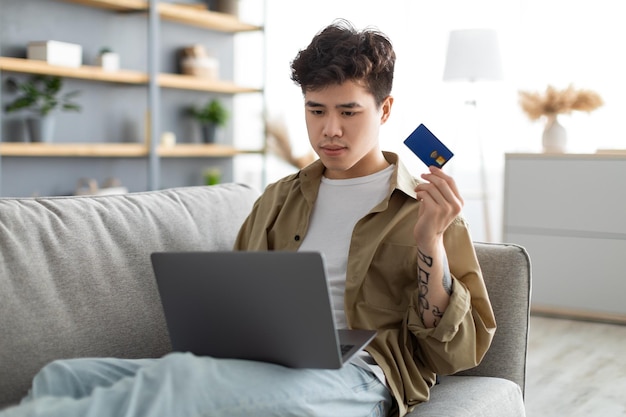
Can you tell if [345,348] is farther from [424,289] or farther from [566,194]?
[566,194]

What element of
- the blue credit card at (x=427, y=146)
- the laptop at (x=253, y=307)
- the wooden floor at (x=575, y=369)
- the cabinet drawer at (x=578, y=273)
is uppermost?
the blue credit card at (x=427, y=146)

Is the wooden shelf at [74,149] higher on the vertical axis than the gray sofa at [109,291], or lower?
higher

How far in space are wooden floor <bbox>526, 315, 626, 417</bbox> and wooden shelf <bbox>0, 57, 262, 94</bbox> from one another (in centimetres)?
263

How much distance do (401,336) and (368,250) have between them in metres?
0.20

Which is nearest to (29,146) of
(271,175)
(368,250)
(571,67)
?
(271,175)

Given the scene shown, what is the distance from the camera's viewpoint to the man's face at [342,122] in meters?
1.77

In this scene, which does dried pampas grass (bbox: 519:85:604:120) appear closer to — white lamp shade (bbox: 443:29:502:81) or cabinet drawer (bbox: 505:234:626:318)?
white lamp shade (bbox: 443:29:502:81)

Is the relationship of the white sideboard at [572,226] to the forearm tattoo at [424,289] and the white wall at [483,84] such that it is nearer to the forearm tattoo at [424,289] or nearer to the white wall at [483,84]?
the white wall at [483,84]

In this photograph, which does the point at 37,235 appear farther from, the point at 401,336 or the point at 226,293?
the point at 401,336

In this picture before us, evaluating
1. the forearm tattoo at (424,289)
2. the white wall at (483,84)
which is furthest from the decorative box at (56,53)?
the forearm tattoo at (424,289)

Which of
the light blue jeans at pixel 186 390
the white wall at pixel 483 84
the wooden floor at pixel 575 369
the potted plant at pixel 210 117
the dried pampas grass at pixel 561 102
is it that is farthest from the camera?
the potted plant at pixel 210 117

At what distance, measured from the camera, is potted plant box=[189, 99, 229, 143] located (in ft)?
18.1

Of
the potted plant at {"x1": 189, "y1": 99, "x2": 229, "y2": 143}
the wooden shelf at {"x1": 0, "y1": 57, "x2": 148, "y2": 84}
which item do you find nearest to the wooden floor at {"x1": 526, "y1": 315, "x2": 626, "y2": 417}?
the potted plant at {"x1": 189, "y1": 99, "x2": 229, "y2": 143}

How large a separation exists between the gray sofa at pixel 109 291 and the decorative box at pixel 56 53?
2.65 metres
